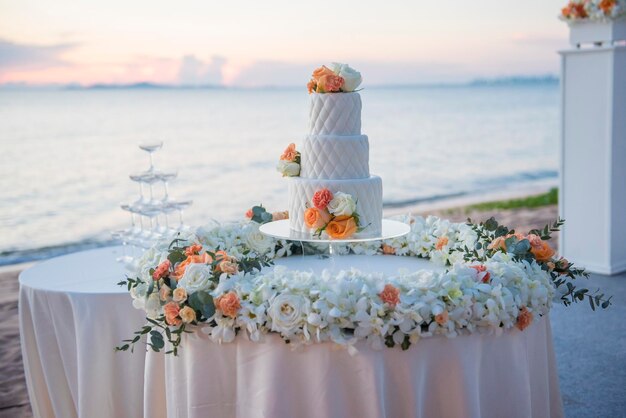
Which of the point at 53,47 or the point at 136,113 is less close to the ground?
the point at 53,47

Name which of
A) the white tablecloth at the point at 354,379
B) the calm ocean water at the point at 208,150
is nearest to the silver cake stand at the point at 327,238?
the white tablecloth at the point at 354,379

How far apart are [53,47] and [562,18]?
24189 millimetres

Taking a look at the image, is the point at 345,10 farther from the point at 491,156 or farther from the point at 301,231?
the point at 301,231

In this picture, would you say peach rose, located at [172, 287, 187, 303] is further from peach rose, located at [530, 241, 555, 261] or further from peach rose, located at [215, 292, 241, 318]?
peach rose, located at [530, 241, 555, 261]

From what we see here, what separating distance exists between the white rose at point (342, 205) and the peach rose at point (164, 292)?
0.58 meters

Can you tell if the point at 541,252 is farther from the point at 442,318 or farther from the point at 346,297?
the point at 346,297

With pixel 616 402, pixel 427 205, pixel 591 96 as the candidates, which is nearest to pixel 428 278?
pixel 616 402

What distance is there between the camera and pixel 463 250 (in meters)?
3.00

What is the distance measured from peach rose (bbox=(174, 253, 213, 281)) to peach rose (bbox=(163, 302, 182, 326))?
12cm

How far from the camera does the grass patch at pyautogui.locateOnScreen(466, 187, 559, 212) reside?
39.4 ft

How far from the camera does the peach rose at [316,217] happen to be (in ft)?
8.98

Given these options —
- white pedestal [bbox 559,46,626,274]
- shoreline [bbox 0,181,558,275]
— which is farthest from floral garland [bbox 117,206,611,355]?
shoreline [bbox 0,181,558,275]

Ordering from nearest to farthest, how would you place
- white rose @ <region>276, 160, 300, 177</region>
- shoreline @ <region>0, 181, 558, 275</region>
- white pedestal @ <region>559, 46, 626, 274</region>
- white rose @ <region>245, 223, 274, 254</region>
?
white rose @ <region>276, 160, 300, 177</region>, white rose @ <region>245, 223, 274, 254</region>, white pedestal @ <region>559, 46, 626, 274</region>, shoreline @ <region>0, 181, 558, 275</region>

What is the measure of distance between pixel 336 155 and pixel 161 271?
70 cm
